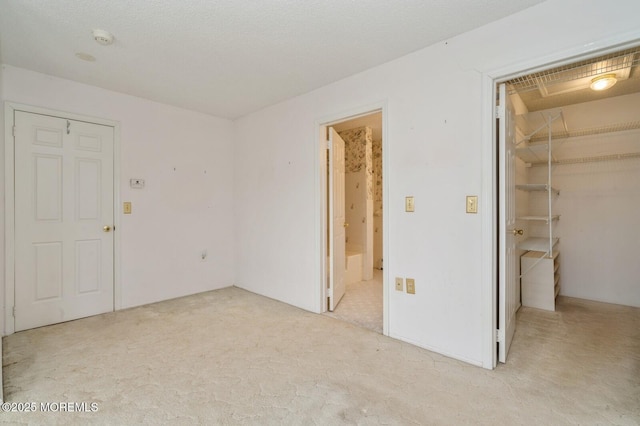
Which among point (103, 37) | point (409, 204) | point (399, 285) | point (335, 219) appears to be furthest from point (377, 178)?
point (103, 37)

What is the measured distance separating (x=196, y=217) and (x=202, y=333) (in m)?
1.73

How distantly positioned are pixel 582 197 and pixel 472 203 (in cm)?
272

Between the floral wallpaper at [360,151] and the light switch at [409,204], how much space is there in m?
2.40

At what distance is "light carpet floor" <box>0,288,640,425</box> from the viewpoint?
169cm

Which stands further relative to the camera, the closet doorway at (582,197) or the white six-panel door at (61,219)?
the closet doorway at (582,197)

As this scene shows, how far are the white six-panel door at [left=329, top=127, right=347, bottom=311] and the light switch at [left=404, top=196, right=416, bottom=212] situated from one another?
3.21 feet

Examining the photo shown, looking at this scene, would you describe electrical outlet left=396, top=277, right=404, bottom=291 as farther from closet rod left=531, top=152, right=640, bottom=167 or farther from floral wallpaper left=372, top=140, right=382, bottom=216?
floral wallpaper left=372, top=140, right=382, bottom=216

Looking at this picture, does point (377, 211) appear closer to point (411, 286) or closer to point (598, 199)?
point (598, 199)

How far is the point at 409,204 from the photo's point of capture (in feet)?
8.31

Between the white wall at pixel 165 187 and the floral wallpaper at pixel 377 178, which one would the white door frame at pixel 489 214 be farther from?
the floral wallpaper at pixel 377 178

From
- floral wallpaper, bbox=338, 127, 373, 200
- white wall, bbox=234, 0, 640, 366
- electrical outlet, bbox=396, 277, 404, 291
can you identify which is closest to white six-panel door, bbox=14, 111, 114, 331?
white wall, bbox=234, 0, 640, 366

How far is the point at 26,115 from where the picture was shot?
2.84m

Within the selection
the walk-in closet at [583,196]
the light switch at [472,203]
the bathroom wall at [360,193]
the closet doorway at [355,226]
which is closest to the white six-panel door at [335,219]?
the closet doorway at [355,226]

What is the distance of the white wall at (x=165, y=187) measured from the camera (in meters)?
3.21
